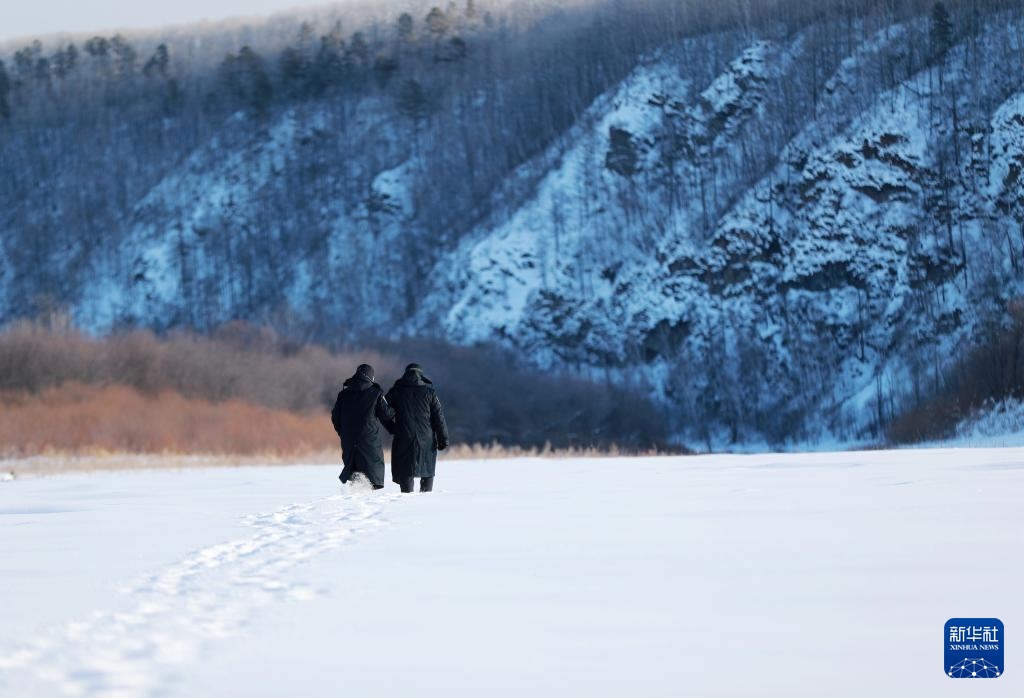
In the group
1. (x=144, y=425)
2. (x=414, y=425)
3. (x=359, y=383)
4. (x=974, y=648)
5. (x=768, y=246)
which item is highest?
(x=768, y=246)

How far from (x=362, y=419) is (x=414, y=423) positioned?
Answer: 0.58 metres

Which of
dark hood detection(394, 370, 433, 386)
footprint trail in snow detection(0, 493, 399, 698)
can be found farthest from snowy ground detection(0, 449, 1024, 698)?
dark hood detection(394, 370, 433, 386)

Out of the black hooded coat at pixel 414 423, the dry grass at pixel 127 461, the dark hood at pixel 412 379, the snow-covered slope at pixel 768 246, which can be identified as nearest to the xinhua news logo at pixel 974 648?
the black hooded coat at pixel 414 423

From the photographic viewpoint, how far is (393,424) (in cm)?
1443

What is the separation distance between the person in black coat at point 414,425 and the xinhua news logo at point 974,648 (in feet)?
29.3

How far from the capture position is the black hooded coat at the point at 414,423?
Answer: 14328mm

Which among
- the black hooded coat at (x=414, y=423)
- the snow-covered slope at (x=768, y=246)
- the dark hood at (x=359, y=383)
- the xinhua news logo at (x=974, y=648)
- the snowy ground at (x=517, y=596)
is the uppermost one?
the snow-covered slope at (x=768, y=246)

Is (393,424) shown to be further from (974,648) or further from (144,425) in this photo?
(144,425)

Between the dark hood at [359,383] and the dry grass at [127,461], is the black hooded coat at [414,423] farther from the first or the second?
the dry grass at [127,461]

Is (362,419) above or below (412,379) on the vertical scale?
below

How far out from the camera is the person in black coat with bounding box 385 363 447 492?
14.3 meters

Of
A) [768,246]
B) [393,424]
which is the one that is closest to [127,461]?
[393,424]

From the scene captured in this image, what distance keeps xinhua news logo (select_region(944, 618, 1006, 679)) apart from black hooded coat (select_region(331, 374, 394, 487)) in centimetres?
899

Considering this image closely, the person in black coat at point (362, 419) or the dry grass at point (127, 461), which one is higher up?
the person in black coat at point (362, 419)
